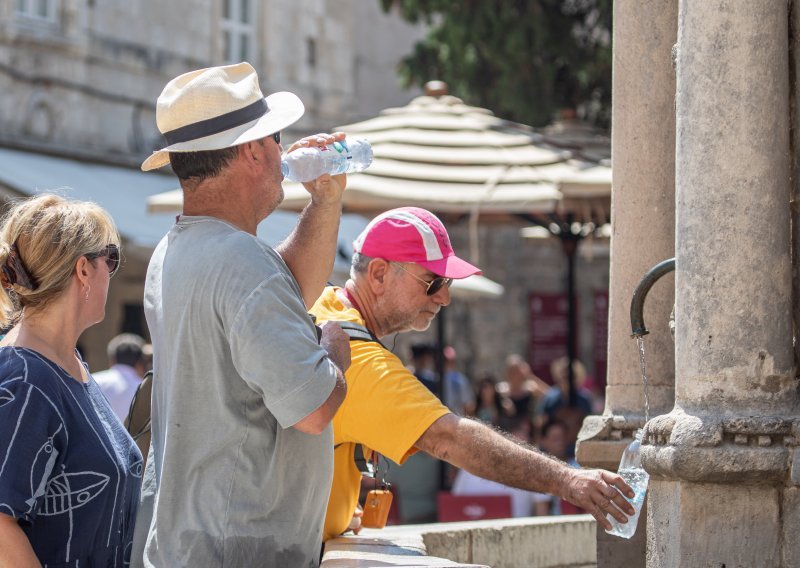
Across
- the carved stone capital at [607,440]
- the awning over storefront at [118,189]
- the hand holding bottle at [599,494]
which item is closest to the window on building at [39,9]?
the awning over storefront at [118,189]

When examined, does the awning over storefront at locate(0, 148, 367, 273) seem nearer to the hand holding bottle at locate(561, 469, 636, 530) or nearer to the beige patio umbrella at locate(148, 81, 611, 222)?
the beige patio umbrella at locate(148, 81, 611, 222)

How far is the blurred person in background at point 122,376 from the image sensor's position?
31.3 ft

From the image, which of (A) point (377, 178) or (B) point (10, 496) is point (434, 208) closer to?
(A) point (377, 178)

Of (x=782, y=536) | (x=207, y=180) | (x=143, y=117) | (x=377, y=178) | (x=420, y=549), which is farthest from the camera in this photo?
(x=143, y=117)

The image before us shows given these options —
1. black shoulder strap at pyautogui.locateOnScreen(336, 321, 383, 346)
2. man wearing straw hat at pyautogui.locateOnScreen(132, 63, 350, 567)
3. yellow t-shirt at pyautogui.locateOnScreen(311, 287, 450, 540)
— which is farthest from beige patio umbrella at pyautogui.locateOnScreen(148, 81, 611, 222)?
man wearing straw hat at pyautogui.locateOnScreen(132, 63, 350, 567)

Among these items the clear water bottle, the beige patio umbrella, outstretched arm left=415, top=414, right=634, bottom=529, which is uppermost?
the beige patio umbrella

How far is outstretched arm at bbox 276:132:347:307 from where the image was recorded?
3.67m

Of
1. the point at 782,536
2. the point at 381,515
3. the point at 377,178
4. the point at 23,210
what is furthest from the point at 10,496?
the point at 377,178

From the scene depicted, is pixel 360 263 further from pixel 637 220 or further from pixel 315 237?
pixel 637 220

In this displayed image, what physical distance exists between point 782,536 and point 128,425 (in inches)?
70.0

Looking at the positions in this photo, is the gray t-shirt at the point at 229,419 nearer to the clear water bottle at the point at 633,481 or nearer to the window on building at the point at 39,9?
the clear water bottle at the point at 633,481

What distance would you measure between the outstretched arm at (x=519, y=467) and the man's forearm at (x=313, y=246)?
1.46 ft

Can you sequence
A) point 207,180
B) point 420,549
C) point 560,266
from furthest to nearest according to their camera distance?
1. point 560,266
2. point 420,549
3. point 207,180

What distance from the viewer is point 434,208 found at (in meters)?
9.44
